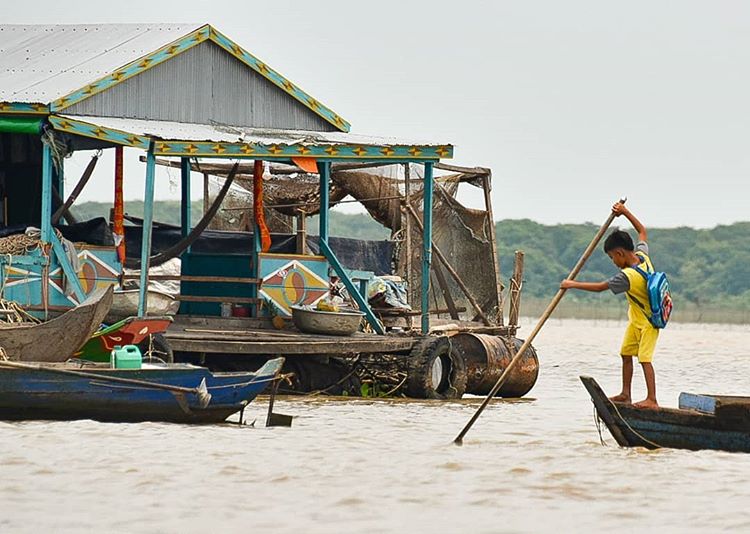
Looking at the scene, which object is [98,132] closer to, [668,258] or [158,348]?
[158,348]

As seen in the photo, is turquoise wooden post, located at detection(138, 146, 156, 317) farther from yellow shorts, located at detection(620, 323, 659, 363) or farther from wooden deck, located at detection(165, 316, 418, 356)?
yellow shorts, located at detection(620, 323, 659, 363)

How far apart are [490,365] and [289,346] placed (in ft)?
11.0

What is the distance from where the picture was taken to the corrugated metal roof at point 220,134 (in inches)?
656

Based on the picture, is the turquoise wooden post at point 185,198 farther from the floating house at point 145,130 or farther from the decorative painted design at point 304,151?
the decorative painted design at point 304,151

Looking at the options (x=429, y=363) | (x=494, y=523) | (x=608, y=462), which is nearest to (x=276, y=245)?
(x=429, y=363)

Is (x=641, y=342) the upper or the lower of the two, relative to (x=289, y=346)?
upper

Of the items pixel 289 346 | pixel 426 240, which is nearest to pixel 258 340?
pixel 289 346

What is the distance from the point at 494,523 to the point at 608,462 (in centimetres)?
265

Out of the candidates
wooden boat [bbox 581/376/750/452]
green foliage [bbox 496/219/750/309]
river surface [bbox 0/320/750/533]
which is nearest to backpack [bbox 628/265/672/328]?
wooden boat [bbox 581/376/750/452]

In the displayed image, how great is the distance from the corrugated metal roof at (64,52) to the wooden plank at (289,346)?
10.3 feet

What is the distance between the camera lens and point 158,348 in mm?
15430

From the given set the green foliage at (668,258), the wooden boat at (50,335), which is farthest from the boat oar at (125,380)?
the green foliage at (668,258)

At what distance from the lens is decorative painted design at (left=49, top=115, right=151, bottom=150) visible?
15914mm

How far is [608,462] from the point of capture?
38.2 ft
